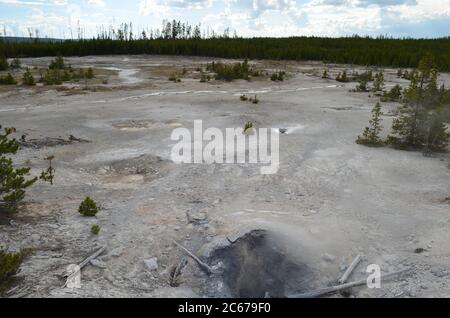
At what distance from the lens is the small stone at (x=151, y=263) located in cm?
671

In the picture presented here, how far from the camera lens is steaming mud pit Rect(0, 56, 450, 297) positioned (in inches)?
259

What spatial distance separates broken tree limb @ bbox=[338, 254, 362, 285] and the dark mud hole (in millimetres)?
443

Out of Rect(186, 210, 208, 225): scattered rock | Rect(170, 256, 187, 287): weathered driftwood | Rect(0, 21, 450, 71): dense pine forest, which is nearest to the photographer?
Rect(170, 256, 187, 287): weathered driftwood

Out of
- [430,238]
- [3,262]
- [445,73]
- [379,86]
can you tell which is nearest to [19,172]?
[3,262]

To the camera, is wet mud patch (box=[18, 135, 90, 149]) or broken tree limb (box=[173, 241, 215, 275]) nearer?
broken tree limb (box=[173, 241, 215, 275])

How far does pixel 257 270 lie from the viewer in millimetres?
6926

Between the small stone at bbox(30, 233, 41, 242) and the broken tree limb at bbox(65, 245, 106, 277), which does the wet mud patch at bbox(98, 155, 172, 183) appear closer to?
the small stone at bbox(30, 233, 41, 242)

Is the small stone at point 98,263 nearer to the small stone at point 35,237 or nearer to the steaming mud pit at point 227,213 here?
the steaming mud pit at point 227,213

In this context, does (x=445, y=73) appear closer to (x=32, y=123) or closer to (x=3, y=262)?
(x=32, y=123)

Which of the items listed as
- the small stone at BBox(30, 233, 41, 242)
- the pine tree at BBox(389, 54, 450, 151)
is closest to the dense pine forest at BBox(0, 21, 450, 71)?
the pine tree at BBox(389, 54, 450, 151)

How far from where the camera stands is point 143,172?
10852 mm

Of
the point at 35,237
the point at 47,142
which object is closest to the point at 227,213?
the point at 35,237

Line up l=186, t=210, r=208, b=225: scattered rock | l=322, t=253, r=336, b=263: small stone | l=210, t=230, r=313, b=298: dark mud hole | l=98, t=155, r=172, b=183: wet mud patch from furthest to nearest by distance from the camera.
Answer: l=98, t=155, r=172, b=183: wet mud patch, l=186, t=210, r=208, b=225: scattered rock, l=322, t=253, r=336, b=263: small stone, l=210, t=230, r=313, b=298: dark mud hole

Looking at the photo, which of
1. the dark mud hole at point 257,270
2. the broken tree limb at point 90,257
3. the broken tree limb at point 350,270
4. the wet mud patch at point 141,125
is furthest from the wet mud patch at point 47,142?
the broken tree limb at point 350,270
